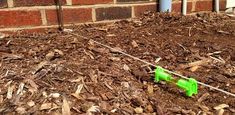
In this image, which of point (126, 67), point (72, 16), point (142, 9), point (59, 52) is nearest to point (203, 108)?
point (126, 67)

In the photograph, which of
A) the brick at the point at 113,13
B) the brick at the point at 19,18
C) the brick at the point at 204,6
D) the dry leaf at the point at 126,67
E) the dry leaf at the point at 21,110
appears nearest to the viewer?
the dry leaf at the point at 21,110

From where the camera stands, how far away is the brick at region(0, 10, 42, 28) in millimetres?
2508

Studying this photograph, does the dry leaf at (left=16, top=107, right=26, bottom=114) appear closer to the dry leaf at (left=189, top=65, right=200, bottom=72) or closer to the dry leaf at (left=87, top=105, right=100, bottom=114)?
the dry leaf at (left=87, top=105, right=100, bottom=114)

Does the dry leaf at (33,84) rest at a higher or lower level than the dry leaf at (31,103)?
higher

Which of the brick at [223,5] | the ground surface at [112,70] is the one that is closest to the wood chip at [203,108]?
the ground surface at [112,70]

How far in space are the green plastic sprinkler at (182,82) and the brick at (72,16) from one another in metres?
1.08

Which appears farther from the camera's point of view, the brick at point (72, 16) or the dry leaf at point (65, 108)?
the brick at point (72, 16)

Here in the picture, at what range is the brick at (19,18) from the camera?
2508 millimetres

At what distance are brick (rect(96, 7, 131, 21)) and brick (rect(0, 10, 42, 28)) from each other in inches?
20.2

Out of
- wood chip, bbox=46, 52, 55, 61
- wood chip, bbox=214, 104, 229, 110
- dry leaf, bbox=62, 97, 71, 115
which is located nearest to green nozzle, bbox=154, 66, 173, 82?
wood chip, bbox=214, 104, 229, 110

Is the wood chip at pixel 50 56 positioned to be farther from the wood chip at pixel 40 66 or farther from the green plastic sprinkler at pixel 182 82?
the green plastic sprinkler at pixel 182 82

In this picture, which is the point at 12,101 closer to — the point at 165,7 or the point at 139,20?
the point at 139,20

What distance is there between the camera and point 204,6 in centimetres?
359

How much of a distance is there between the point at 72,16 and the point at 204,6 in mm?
1531
